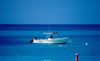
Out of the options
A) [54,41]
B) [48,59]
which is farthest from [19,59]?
[54,41]

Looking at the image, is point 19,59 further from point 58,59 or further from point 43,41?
Result: point 43,41

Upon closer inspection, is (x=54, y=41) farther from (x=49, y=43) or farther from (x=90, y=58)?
(x=90, y=58)

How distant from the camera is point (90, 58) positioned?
68.1 feet

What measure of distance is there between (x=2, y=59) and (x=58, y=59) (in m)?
4.54

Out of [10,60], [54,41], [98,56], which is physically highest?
[54,41]

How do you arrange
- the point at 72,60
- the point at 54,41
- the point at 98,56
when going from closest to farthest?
the point at 72,60 → the point at 98,56 → the point at 54,41

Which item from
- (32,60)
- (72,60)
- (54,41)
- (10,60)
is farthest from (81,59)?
(54,41)

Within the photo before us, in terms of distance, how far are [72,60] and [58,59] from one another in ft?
4.13

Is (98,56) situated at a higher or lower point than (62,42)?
lower

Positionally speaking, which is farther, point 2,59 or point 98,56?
point 98,56

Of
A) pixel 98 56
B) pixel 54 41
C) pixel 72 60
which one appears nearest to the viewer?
pixel 72 60

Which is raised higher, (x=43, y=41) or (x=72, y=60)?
(x=43, y=41)

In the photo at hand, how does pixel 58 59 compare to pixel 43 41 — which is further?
pixel 43 41

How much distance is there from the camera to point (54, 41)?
30.0 meters
